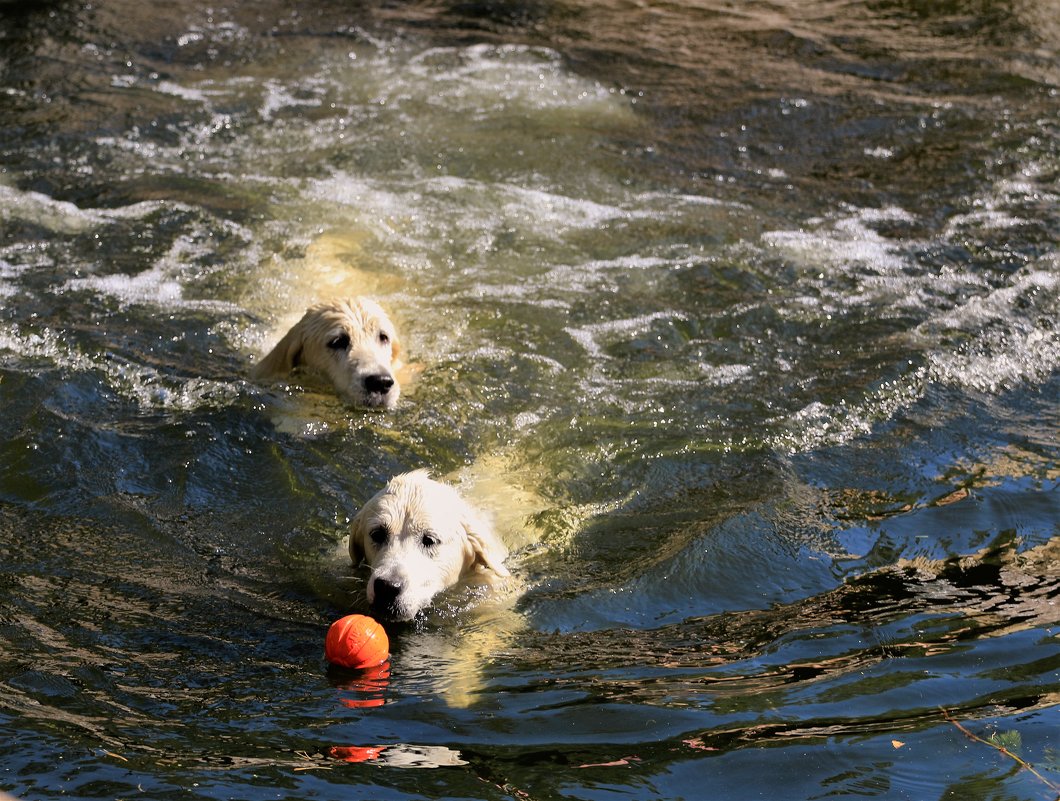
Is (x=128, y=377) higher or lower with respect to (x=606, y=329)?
lower

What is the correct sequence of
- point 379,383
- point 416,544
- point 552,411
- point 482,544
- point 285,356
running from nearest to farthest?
1. point 416,544
2. point 482,544
3. point 379,383
4. point 552,411
5. point 285,356

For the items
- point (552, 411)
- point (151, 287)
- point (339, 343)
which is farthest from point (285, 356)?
point (151, 287)

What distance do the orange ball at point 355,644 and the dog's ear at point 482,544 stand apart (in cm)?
90

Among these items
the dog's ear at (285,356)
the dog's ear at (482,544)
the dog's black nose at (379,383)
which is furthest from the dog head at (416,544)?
the dog's ear at (285,356)

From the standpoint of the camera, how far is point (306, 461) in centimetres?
716

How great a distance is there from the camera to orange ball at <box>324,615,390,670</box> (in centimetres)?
502

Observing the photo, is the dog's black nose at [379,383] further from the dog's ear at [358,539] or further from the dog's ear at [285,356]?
the dog's ear at [358,539]

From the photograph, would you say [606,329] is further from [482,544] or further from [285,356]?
[482,544]

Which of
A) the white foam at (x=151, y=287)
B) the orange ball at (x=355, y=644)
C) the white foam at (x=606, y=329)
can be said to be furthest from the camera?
the white foam at (x=151, y=287)

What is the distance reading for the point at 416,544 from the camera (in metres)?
5.77

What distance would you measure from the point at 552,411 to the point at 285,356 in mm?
1692

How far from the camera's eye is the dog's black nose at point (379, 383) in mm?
7566

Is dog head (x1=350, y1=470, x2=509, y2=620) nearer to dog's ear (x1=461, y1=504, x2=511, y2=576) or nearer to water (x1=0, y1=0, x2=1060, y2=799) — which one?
dog's ear (x1=461, y1=504, x2=511, y2=576)

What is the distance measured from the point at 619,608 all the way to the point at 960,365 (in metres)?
3.53
